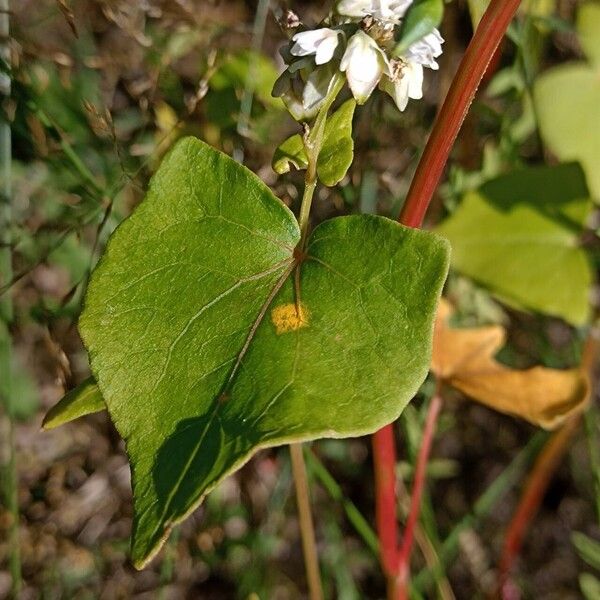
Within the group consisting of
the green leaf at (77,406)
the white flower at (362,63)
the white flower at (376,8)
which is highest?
the white flower at (376,8)

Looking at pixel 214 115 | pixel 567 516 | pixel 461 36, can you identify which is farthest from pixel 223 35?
pixel 567 516

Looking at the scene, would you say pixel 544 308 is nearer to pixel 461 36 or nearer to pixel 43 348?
pixel 461 36

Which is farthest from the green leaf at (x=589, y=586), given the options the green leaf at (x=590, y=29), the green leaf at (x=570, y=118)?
the green leaf at (x=590, y=29)

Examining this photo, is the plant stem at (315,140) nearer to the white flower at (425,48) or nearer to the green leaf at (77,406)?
the white flower at (425,48)

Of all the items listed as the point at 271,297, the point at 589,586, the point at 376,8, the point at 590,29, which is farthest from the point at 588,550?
the point at 376,8

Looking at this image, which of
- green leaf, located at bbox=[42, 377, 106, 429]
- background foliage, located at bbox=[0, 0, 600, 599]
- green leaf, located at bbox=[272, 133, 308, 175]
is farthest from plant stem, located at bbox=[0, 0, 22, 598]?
green leaf, located at bbox=[272, 133, 308, 175]

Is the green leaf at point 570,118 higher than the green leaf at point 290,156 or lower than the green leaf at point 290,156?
lower
